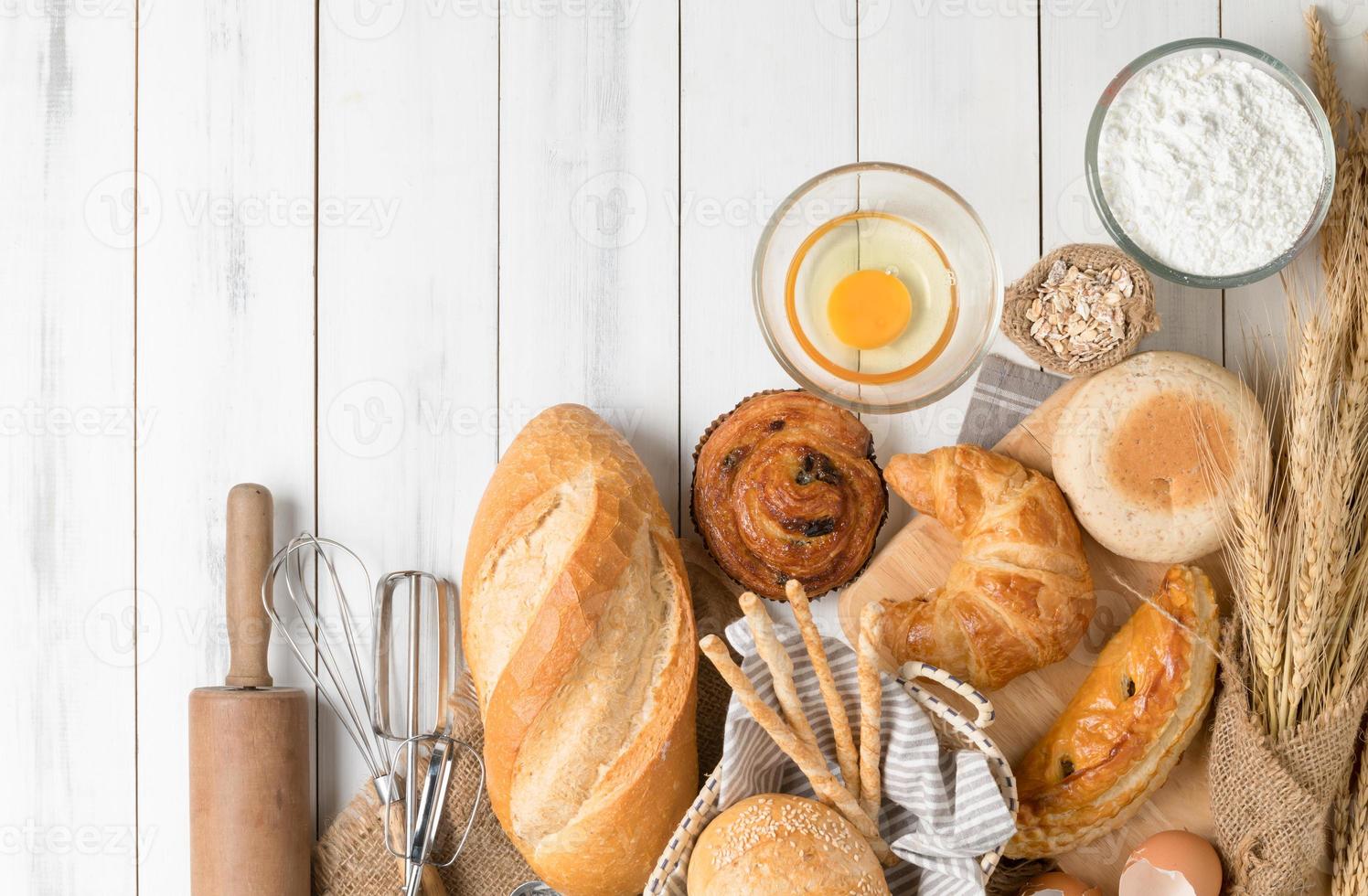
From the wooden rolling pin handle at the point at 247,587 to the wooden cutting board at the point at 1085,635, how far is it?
81 cm

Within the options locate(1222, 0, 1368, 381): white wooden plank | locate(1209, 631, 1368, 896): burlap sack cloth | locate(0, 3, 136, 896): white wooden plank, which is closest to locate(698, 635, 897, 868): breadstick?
locate(1209, 631, 1368, 896): burlap sack cloth

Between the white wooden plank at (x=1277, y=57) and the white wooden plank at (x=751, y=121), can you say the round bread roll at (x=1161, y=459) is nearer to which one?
the white wooden plank at (x=1277, y=57)

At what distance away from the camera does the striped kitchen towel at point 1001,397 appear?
4.65 ft

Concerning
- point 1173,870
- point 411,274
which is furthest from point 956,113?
point 1173,870

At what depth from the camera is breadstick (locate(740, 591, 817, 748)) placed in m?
1.14

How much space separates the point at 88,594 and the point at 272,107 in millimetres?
772

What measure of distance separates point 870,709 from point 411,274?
893 mm

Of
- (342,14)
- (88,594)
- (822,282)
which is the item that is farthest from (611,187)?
(88,594)

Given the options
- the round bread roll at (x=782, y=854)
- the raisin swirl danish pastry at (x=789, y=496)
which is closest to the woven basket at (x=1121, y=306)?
the raisin swirl danish pastry at (x=789, y=496)

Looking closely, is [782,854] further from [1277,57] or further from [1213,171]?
[1277,57]

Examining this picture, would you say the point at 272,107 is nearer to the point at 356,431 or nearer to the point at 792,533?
the point at 356,431

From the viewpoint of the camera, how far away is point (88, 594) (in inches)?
58.8

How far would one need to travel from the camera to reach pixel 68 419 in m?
1.50

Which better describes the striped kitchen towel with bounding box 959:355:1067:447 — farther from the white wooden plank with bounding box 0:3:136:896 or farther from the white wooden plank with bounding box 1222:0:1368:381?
the white wooden plank with bounding box 0:3:136:896
